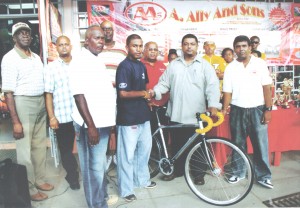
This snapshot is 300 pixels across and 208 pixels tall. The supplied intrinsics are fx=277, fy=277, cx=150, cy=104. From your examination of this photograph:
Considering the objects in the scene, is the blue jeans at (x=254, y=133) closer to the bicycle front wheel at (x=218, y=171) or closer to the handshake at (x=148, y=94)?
the bicycle front wheel at (x=218, y=171)

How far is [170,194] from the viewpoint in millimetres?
3582

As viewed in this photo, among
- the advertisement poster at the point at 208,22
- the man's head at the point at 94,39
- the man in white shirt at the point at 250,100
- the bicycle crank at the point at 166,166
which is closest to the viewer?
the man's head at the point at 94,39

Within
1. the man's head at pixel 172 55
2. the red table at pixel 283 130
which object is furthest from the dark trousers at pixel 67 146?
the man's head at pixel 172 55

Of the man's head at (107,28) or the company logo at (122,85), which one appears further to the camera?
the man's head at (107,28)

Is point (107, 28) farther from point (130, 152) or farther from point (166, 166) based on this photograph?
point (166, 166)

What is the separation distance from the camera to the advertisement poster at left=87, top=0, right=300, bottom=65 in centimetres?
564

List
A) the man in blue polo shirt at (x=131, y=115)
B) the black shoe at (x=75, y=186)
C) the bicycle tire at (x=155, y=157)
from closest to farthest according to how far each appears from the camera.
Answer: the man in blue polo shirt at (x=131, y=115) → the black shoe at (x=75, y=186) → the bicycle tire at (x=155, y=157)

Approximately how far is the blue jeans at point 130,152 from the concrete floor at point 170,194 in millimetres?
258

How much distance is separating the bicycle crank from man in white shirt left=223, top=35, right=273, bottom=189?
819 millimetres

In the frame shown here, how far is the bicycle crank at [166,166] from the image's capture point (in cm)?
370

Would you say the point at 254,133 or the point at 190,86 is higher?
the point at 190,86

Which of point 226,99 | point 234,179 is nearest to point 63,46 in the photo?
point 226,99

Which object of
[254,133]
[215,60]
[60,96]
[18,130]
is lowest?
[254,133]

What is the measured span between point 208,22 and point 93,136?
434cm
